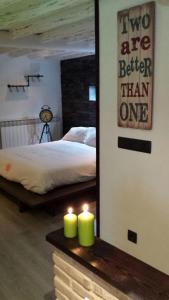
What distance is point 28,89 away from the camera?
19.4ft

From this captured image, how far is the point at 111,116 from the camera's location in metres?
2.23

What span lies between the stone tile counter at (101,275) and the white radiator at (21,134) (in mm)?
4492

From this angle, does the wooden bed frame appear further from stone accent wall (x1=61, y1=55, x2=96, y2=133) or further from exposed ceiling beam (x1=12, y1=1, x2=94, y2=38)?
stone accent wall (x1=61, y1=55, x2=96, y2=133)

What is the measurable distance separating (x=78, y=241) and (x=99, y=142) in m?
1.12

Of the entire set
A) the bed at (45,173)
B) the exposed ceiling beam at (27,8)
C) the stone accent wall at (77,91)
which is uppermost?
the exposed ceiling beam at (27,8)

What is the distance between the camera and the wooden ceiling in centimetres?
235

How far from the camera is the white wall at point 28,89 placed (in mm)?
5607

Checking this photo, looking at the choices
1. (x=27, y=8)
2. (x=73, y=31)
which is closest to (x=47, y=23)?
(x=73, y=31)

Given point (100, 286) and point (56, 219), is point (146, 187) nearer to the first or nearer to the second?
point (100, 286)

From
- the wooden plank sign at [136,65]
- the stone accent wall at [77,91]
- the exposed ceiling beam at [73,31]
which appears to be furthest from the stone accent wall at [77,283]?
the stone accent wall at [77,91]

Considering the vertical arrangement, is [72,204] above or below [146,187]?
below

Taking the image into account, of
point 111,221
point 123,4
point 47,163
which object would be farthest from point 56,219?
point 123,4

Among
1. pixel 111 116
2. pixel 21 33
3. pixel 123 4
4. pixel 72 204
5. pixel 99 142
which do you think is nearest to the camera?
pixel 123 4

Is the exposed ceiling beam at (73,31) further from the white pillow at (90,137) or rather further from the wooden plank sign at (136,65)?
the white pillow at (90,137)
